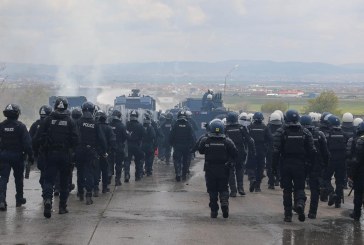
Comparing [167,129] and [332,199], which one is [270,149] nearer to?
[332,199]

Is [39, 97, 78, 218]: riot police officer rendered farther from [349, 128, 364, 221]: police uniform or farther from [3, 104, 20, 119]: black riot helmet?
[349, 128, 364, 221]: police uniform

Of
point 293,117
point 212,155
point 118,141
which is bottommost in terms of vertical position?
point 118,141

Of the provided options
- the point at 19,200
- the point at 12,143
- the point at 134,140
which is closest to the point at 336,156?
the point at 134,140

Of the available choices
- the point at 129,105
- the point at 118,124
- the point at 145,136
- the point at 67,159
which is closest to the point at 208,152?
the point at 67,159

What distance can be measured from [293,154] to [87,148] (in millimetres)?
4360

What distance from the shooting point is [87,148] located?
15.0m

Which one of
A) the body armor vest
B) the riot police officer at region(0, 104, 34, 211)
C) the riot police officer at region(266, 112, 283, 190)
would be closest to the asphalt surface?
the riot police officer at region(0, 104, 34, 211)

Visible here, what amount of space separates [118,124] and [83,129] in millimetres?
3463

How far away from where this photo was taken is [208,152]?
44.0 ft

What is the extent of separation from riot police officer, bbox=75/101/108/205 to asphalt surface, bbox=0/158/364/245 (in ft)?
1.40

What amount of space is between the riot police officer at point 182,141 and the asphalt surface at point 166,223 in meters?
3.43

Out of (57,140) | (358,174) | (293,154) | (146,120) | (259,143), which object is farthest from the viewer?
(146,120)

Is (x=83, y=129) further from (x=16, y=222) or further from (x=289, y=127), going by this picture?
(x=289, y=127)

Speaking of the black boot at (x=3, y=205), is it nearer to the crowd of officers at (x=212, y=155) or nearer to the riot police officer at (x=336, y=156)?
the crowd of officers at (x=212, y=155)
